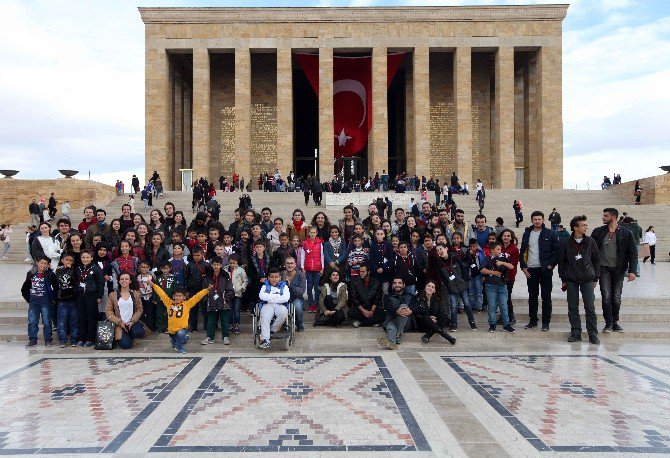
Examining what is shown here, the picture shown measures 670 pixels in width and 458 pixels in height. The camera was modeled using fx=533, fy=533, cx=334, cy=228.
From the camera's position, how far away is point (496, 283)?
7.25m

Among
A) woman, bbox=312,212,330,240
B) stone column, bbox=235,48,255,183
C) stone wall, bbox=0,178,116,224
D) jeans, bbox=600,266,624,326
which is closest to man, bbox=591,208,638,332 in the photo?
jeans, bbox=600,266,624,326

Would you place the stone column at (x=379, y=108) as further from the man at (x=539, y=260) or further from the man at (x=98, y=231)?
the man at (x=539, y=260)

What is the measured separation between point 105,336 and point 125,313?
1.21 ft

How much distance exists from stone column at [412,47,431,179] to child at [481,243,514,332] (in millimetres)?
22211

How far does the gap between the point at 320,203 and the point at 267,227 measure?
475 inches

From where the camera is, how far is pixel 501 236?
757 cm

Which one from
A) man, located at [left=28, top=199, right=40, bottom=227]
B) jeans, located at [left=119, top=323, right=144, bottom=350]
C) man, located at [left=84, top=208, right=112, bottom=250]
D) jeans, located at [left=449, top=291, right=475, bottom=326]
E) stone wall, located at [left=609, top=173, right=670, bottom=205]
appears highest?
stone wall, located at [left=609, top=173, right=670, bottom=205]

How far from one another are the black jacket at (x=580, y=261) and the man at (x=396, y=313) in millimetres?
2064

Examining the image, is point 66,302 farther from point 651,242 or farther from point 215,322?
point 651,242

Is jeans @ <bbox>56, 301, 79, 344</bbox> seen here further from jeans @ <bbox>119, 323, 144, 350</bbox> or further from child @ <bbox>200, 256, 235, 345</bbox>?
child @ <bbox>200, 256, 235, 345</bbox>

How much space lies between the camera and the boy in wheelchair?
22.1 feet

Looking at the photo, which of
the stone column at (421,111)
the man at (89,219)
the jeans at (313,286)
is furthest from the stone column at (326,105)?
the jeans at (313,286)

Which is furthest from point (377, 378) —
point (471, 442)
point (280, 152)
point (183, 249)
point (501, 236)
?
point (280, 152)

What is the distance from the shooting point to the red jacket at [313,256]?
7.94 m
